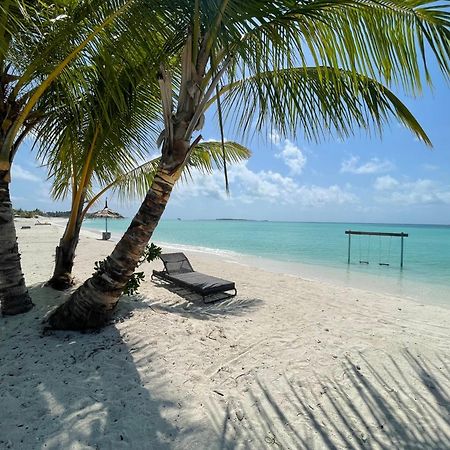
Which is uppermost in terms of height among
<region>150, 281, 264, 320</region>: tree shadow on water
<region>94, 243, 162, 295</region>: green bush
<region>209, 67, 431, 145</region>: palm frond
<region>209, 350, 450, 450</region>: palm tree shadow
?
<region>209, 67, 431, 145</region>: palm frond

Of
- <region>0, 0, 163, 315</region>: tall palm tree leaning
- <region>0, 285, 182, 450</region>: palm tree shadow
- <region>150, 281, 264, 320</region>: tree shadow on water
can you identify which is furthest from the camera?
<region>150, 281, 264, 320</region>: tree shadow on water

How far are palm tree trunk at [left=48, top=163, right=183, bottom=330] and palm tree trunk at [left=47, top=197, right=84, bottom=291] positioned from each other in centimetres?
189

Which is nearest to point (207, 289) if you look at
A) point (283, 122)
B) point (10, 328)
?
point (10, 328)

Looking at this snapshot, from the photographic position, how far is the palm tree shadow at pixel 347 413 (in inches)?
90.9

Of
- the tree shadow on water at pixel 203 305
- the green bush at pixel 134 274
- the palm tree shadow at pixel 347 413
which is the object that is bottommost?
the palm tree shadow at pixel 347 413

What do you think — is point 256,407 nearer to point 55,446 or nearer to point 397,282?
point 55,446

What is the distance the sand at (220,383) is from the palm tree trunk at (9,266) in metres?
0.20

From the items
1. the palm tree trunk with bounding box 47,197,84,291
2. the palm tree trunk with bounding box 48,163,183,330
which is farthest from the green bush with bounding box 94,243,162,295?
the palm tree trunk with bounding box 47,197,84,291


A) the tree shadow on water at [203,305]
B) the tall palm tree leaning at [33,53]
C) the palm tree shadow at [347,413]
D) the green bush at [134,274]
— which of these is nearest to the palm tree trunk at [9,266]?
the tall palm tree leaning at [33,53]

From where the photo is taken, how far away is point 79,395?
266 cm

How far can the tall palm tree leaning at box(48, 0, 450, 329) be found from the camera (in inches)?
94.8

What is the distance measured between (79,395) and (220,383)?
1231mm

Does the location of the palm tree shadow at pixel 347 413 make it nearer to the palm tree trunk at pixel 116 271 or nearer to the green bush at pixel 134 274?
the palm tree trunk at pixel 116 271

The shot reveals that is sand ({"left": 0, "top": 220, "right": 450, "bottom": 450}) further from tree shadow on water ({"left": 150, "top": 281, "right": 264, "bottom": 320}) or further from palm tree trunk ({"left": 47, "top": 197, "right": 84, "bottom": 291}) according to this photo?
palm tree trunk ({"left": 47, "top": 197, "right": 84, "bottom": 291})
